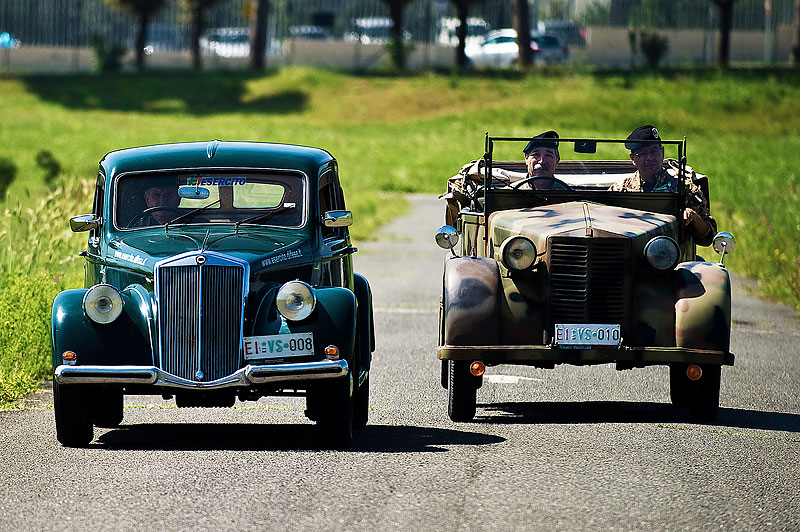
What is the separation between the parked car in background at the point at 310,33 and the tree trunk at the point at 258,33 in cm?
764

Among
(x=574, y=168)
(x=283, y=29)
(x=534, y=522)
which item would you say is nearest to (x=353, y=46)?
(x=283, y=29)

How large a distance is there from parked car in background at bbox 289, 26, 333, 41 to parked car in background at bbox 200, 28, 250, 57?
250 cm

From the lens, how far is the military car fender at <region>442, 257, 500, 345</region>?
1038 centimetres

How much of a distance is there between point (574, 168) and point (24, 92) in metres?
57.0

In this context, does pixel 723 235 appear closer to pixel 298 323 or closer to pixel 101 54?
pixel 298 323

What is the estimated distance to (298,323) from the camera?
9.29 metres

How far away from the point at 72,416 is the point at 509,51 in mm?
67517

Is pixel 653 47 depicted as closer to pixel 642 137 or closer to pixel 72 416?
pixel 642 137

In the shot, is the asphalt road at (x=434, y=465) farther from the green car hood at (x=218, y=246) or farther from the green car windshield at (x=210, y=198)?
the green car windshield at (x=210, y=198)

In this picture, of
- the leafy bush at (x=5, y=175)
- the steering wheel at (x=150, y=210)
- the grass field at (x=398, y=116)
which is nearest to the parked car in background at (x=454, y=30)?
the grass field at (x=398, y=116)

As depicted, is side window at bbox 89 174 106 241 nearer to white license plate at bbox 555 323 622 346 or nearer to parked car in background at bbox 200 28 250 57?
white license plate at bbox 555 323 622 346

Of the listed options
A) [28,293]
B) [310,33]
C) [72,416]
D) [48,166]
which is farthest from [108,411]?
[310,33]

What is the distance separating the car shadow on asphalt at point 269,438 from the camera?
9.36 metres

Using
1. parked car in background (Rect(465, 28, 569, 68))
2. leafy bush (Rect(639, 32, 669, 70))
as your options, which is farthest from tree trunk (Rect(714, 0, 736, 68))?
parked car in background (Rect(465, 28, 569, 68))
